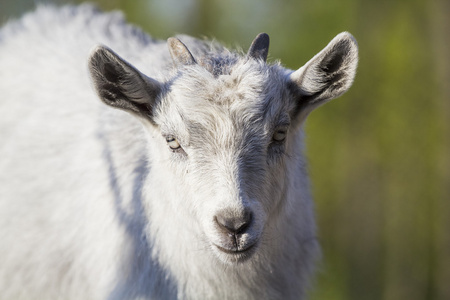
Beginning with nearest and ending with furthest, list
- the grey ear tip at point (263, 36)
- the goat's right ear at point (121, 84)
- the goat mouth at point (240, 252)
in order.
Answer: the goat mouth at point (240, 252)
the goat's right ear at point (121, 84)
the grey ear tip at point (263, 36)

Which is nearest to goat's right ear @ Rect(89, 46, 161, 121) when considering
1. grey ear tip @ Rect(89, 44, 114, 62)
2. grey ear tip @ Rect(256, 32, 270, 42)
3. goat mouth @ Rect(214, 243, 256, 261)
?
grey ear tip @ Rect(89, 44, 114, 62)

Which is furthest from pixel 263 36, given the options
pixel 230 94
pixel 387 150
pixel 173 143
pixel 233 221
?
pixel 387 150

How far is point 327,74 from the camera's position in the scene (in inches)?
167

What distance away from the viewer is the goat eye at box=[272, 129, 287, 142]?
4160mm

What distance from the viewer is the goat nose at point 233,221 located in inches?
143

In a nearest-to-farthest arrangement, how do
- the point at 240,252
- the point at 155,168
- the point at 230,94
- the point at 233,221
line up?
the point at 233,221, the point at 240,252, the point at 230,94, the point at 155,168

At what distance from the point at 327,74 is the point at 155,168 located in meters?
1.45

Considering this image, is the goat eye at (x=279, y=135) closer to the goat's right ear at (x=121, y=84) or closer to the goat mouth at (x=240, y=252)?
the goat mouth at (x=240, y=252)

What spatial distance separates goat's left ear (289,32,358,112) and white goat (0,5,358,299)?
0.03 ft

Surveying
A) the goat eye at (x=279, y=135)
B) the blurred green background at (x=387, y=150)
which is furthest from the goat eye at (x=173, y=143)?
the blurred green background at (x=387, y=150)

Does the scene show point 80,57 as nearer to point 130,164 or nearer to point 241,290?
point 130,164

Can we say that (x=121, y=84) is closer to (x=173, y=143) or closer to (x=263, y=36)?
(x=173, y=143)

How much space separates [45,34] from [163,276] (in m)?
3.21

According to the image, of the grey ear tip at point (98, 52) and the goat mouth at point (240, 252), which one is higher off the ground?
the grey ear tip at point (98, 52)
